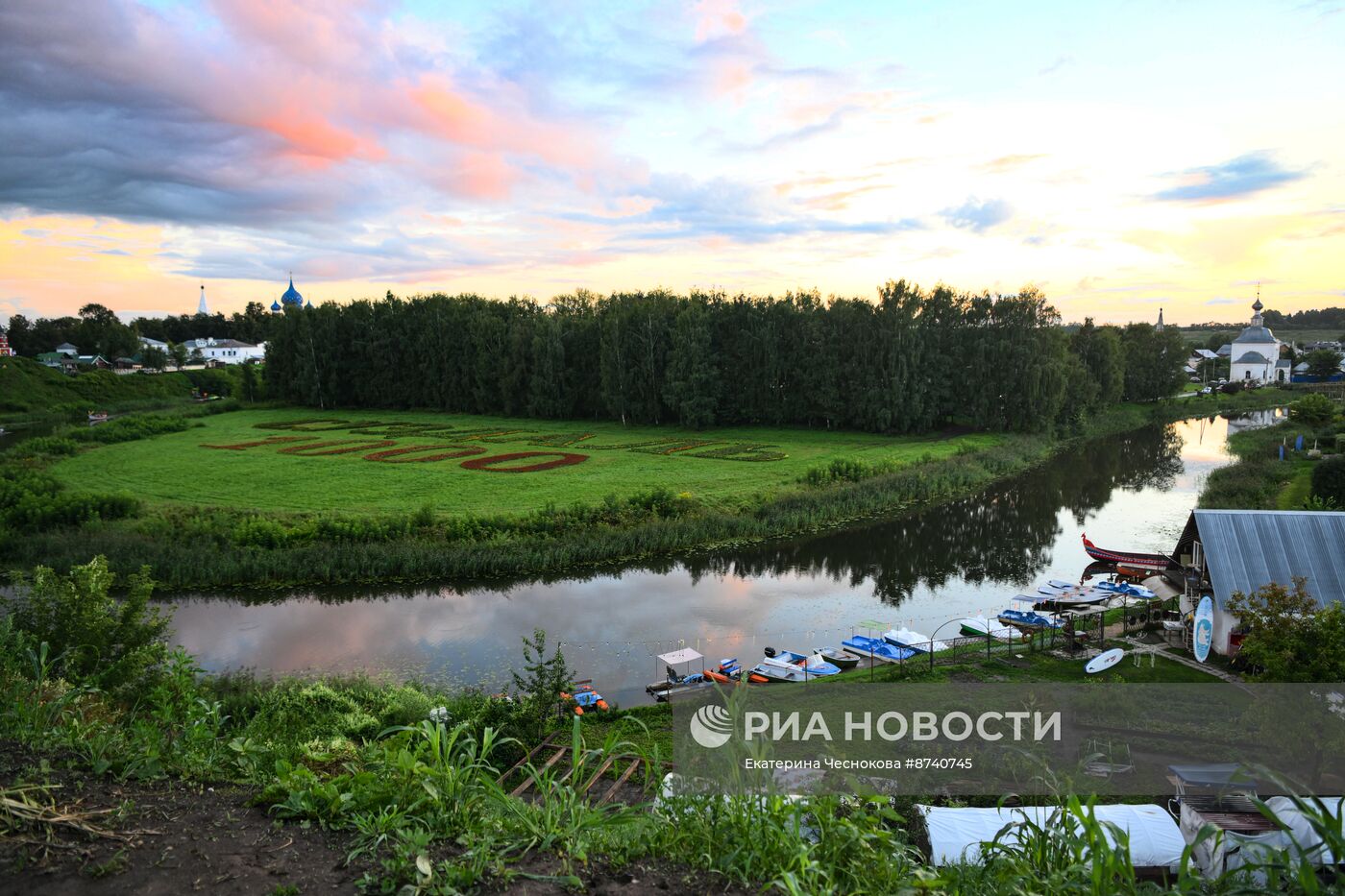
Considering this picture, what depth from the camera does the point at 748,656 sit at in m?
17.4

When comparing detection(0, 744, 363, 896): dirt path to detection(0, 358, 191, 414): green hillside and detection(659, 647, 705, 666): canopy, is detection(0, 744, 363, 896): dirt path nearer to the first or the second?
detection(659, 647, 705, 666): canopy

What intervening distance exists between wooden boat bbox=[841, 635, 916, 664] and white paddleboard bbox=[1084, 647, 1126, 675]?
3.27 metres

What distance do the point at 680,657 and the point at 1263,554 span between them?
11680 millimetres

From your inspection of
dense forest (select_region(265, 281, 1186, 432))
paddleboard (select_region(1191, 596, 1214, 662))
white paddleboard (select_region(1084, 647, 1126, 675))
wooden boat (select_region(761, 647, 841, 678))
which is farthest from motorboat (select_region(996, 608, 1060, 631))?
dense forest (select_region(265, 281, 1186, 432))

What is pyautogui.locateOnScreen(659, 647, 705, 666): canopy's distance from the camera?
639 inches

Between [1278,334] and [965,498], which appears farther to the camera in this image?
[1278,334]

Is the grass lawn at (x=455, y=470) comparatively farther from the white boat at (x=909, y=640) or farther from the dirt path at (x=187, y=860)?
the dirt path at (x=187, y=860)

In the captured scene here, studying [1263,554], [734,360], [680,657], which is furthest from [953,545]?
[734,360]

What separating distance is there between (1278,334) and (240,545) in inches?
8446

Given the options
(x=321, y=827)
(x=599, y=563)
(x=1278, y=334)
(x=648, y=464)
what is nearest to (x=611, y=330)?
(x=648, y=464)

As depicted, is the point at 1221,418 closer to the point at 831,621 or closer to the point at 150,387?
the point at 831,621

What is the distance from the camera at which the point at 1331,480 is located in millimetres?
28031

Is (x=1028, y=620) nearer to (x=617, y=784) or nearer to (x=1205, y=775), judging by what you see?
(x=1205, y=775)

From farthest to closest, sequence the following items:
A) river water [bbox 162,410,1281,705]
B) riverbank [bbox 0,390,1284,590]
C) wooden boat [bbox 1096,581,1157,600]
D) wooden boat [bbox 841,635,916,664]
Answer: riverbank [bbox 0,390,1284,590], wooden boat [bbox 1096,581,1157,600], river water [bbox 162,410,1281,705], wooden boat [bbox 841,635,916,664]
